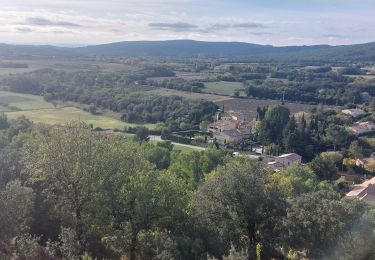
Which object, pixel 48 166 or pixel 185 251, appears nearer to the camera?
pixel 185 251

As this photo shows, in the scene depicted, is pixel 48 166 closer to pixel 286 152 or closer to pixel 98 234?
pixel 98 234

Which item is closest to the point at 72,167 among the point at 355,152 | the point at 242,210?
the point at 242,210

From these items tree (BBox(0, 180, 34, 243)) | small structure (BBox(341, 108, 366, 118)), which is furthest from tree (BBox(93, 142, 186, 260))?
small structure (BBox(341, 108, 366, 118))

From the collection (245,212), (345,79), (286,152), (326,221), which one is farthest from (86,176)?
(345,79)

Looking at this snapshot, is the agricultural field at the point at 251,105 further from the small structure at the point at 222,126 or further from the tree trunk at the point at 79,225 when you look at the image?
the tree trunk at the point at 79,225

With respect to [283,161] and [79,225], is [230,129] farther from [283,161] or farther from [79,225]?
[79,225]

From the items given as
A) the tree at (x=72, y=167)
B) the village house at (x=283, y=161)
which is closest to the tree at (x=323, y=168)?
the village house at (x=283, y=161)
